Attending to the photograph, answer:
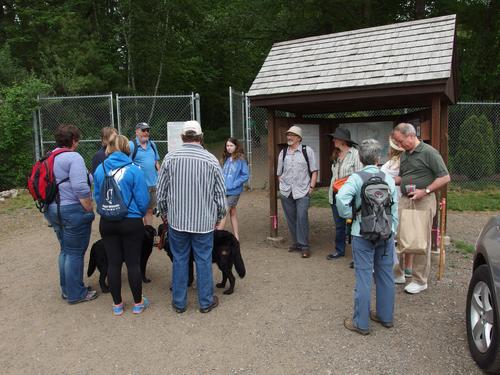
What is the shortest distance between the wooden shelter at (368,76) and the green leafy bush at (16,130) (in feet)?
25.3

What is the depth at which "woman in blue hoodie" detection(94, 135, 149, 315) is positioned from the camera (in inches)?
158

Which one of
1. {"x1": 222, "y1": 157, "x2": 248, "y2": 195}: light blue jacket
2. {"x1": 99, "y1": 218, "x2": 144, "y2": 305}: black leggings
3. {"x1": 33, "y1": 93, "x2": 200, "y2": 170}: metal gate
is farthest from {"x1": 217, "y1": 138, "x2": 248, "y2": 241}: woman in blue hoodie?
{"x1": 33, "y1": 93, "x2": 200, "y2": 170}: metal gate

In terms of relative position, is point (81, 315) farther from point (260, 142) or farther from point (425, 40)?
point (260, 142)

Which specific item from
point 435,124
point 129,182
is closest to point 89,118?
point 129,182

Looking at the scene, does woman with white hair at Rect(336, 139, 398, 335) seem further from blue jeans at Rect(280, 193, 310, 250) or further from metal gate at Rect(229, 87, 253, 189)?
metal gate at Rect(229, 87, 253, 189)

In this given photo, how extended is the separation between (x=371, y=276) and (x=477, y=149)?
32.0 feet

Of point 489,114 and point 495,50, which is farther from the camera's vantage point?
point 495,50

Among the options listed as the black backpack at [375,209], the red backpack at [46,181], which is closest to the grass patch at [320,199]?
the black backpack at [375,209]

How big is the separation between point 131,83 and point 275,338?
17.0 metres

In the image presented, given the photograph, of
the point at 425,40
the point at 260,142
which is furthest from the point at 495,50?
the point at 425,40

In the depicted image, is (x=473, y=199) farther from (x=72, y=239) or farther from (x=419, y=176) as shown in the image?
A: (x=72, y=239)

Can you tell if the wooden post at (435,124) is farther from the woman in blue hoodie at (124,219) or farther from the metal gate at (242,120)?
the metal gate at (242,120)

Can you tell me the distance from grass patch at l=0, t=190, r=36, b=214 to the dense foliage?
437 cm

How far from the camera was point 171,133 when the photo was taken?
10.7 m
